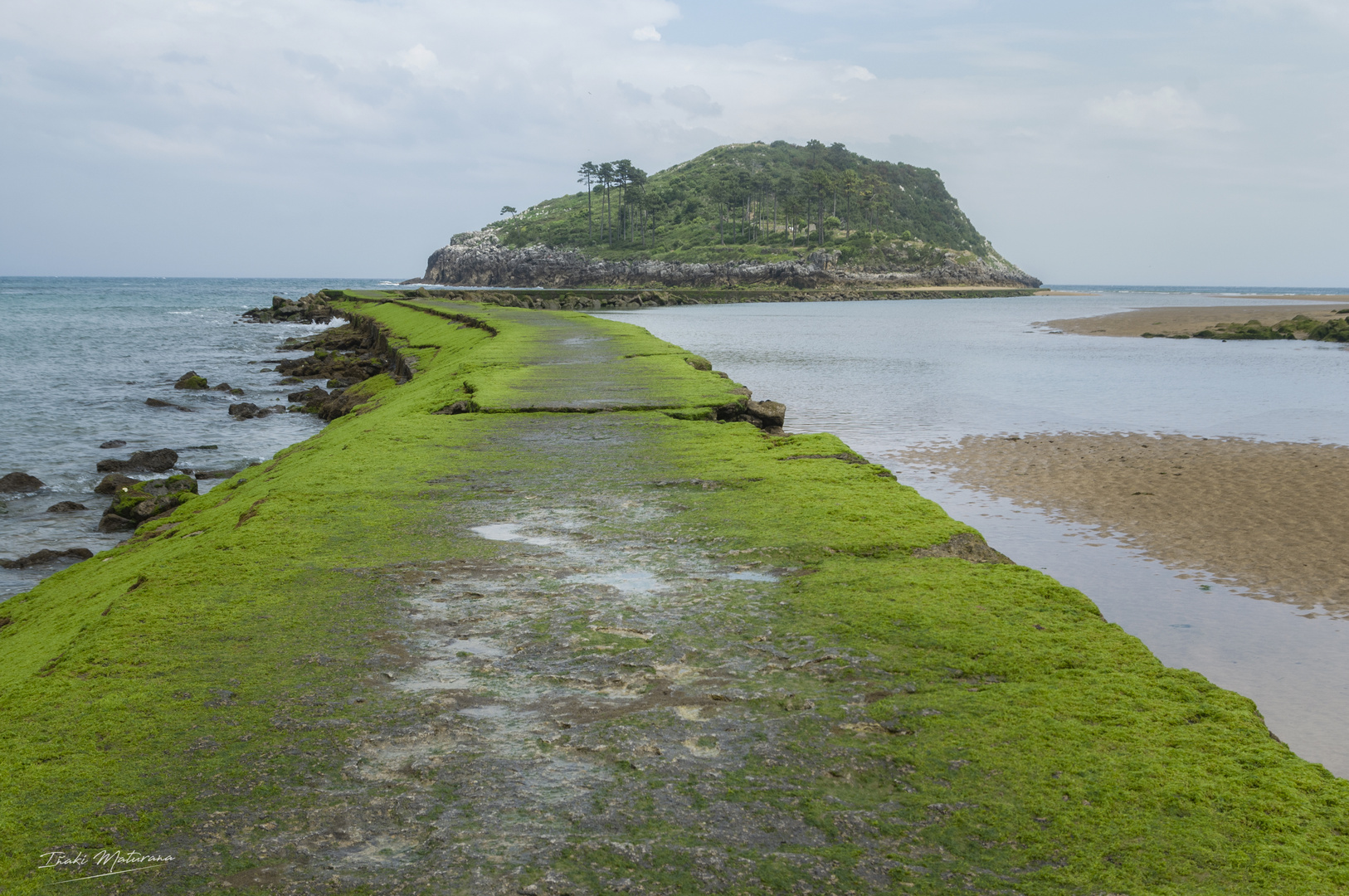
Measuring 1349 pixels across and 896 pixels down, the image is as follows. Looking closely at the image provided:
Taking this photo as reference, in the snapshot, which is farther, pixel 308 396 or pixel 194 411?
pixel 308 396

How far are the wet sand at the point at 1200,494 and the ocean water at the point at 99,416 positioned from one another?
40.5 ft

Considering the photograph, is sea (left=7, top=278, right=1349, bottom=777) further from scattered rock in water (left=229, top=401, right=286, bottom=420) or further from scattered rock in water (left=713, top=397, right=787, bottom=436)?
scattered rock in water (left=713, top=397, right=787, bottom=436)

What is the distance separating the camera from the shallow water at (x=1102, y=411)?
269 inches

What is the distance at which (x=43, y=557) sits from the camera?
10.5m

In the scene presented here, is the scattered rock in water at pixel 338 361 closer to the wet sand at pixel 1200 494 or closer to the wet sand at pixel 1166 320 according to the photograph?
the wet sand at pixel 1200 494

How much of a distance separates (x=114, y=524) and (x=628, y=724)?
1087 centimetres

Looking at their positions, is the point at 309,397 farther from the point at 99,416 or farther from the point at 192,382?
the point at 192,382

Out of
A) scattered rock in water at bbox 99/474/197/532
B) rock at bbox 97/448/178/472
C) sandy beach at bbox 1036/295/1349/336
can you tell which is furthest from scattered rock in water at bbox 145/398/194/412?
sandy beach at bbox 1036/295/1349/336

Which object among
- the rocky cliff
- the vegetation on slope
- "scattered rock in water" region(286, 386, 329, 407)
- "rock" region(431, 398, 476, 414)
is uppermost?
the vegetation on slope

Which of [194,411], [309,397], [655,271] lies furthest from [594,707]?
[655,271]

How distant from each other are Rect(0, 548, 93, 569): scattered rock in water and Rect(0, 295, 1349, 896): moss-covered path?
4.05 meters

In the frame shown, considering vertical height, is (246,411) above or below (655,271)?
below

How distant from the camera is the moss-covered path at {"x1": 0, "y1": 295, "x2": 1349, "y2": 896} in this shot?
9.88 feet

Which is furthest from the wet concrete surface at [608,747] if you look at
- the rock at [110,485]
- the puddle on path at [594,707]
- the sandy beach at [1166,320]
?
the sandy beach at [1166,320]
